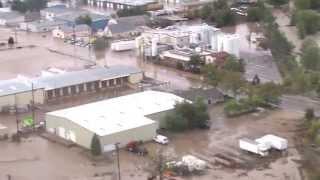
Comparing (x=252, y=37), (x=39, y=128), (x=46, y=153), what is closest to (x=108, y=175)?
(x=46, y=153)

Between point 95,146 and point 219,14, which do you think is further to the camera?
point 219,14

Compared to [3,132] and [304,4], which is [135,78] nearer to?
[3,132]

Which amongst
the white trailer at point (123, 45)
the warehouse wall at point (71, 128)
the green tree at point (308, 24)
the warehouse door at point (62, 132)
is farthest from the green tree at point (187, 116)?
the green tree at point (308, 24)

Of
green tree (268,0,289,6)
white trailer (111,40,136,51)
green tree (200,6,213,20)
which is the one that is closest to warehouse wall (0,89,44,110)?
white trailer (111,40,136,51)

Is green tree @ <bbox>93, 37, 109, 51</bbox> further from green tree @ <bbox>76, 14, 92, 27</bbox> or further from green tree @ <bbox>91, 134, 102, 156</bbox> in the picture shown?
green tree @ <bbox>91, 134, 102, 156</bbox>

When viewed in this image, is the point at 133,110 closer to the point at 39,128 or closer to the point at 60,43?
the point at 39,128

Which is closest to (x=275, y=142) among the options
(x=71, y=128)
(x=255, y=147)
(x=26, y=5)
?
(x=255, y=147)
